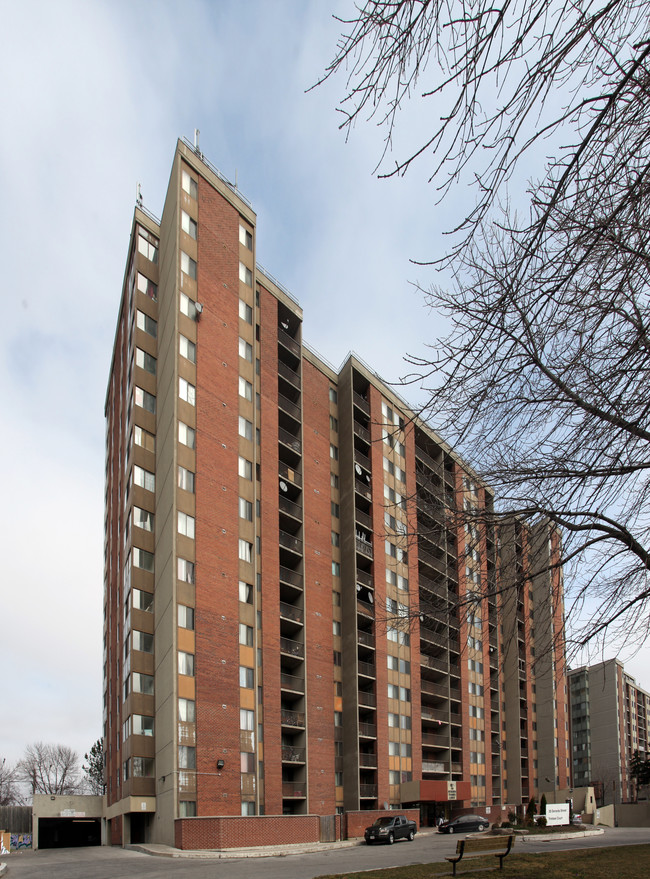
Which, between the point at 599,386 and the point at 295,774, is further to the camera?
the point at 295,774

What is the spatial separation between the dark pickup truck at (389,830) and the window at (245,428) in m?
21.1

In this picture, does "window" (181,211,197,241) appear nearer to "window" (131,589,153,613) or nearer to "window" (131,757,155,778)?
"window" (131,589,153,613)

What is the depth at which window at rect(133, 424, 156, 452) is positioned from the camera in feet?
140

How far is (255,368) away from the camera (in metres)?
46.6

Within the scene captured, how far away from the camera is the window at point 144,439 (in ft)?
140

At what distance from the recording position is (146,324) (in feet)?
149

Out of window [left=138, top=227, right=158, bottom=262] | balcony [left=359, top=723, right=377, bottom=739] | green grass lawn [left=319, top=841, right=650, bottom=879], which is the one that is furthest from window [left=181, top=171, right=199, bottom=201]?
green grass lawn [left=319, top=841, right=650, bottom=879]

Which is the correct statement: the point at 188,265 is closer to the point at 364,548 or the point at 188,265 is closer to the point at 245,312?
the point at 245,312

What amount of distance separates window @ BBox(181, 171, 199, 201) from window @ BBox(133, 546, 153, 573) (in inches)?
772

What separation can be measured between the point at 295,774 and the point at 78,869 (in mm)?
21782

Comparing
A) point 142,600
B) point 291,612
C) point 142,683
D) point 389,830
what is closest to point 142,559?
point 142,600

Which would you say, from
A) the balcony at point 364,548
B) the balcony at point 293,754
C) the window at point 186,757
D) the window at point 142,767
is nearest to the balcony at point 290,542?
the balcony at point 364,548

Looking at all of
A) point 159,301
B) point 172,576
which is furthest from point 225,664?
point 159,301

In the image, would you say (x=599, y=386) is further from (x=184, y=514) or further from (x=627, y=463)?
(x=184, y=514)
